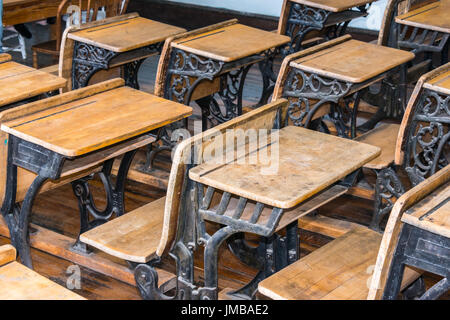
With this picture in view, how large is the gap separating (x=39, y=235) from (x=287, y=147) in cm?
140

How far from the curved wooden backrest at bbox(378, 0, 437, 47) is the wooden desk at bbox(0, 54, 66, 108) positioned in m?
1.99

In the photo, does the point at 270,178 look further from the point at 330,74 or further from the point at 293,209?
the point at 330,74

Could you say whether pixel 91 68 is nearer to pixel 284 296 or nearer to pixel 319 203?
pixel 319 203

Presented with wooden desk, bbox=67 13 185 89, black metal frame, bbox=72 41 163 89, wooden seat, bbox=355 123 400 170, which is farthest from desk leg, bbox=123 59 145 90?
wooden seat, bbox=355 123 400 170

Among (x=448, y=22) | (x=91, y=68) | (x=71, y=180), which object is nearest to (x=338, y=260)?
(x=71, y=180)

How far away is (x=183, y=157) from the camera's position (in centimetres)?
231

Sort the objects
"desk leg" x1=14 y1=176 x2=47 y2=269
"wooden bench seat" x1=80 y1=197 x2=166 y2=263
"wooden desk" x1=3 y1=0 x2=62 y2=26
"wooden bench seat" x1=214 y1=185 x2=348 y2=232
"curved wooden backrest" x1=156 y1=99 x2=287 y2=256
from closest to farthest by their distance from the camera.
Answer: "curved wooden backrest" x1=156 y1=99 x2=287 y2=256 → "wooden bench seat" x1=214 y1=185 x2=348 y2=232 → "wooden bench seat" x1=80 y1=197 x2=166 y2=263 → "desk leg" x1=14 y1=176 x2=47 y2=269 → "wooden desk" x1=3 y1=0 x2=62 y2=26

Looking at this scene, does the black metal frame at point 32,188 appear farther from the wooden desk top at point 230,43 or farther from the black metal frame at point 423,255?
the black metal frame at point 423,255

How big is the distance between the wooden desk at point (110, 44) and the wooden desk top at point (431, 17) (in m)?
1.27

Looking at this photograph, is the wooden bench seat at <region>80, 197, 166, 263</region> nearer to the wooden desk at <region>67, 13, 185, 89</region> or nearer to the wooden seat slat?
the wooden seat slat

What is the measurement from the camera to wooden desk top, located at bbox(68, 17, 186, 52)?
378cm

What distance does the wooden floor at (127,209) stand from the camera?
3055 mm

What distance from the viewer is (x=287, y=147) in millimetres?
2520

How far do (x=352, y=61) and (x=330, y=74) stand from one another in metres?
0.27
